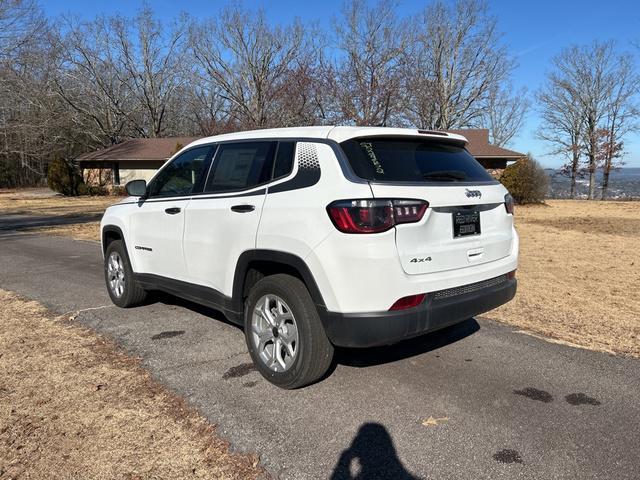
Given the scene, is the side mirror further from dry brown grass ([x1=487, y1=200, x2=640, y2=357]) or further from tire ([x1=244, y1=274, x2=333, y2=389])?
dry brown grass ([x1=487, y1=200, x2=640, y2=357])

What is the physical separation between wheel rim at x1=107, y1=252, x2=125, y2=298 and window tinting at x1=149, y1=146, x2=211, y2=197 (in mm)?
1115

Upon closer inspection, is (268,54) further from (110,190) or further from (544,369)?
(544,369)

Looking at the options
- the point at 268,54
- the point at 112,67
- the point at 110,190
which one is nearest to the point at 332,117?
the point at 268,54

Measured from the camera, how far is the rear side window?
3.82 meters

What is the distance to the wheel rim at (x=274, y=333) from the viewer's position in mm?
3533

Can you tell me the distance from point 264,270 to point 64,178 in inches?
1373

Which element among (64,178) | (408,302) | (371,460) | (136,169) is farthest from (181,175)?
(136,169)

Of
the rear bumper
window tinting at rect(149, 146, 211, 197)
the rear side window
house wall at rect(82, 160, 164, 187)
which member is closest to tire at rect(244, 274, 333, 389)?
the rear bumper

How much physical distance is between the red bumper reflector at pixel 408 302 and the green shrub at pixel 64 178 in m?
35.8

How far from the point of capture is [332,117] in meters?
30.2

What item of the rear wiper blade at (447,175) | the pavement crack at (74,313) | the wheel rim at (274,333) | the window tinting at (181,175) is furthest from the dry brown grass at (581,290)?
the pavement crack at (74,313)

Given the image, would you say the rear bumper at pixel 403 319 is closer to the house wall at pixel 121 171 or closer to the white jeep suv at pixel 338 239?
the white jeep suv at pixel 338 239

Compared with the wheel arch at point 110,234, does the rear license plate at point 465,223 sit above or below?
above

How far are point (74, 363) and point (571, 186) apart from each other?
161 ft
